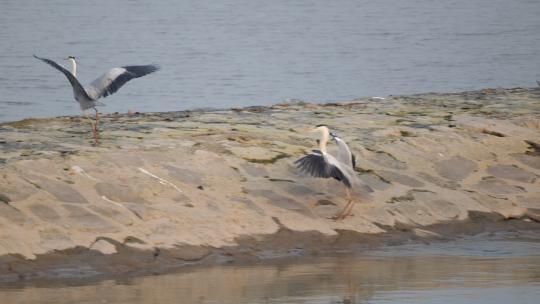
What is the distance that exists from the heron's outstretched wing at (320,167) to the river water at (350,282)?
27.3 inches

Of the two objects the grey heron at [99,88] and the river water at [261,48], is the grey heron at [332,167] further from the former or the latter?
the river water at [261,48]

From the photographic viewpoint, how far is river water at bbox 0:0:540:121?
2477 centimetres

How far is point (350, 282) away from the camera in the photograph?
38.0 ft

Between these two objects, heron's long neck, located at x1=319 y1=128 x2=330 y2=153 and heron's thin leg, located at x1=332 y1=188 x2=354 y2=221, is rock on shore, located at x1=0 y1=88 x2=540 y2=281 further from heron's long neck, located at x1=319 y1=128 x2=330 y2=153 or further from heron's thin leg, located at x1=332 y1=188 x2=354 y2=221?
heron's long neck, located at x1=319 y1=128 x2=330 y2=153

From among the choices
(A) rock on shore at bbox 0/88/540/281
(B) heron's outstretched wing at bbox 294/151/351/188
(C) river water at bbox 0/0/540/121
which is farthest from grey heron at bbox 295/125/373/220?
(C) river water at bbox 0/0/540/121

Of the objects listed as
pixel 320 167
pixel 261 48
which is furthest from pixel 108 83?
pixel 261 48

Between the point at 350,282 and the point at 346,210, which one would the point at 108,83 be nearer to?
the point at 346,210

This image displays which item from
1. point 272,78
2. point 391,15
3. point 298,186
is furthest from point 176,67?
point 298,186

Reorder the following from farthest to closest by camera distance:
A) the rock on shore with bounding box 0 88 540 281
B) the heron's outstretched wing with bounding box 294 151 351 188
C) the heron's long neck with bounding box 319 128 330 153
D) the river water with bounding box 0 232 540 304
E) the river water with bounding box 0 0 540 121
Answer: the river water with bounding box 0 0 540 121 < the heron's long neck with bounding box 319 128 330 153 < the heron's outstretched wing with bounding box 294 151 351 188 < the rock on shore with bounding box 0 88 540 281 < the river water with bounding box 0 232 540 304

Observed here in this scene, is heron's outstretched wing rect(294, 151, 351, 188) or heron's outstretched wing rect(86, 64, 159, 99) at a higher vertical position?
heron's outstretched wing rect(86, 64, 159, 99)

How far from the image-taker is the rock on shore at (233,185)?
11.8m

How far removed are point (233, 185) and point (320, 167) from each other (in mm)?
855

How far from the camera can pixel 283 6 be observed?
46.1 metres

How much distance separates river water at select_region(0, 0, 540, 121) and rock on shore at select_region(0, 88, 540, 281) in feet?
23.4
